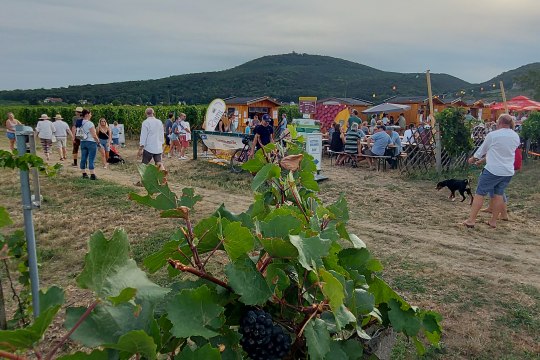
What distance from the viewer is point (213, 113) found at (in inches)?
575

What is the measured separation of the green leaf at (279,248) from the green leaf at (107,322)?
0.92ft

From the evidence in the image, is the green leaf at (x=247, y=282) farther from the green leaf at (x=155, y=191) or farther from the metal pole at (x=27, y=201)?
the metal pole at (x=27, y=201)

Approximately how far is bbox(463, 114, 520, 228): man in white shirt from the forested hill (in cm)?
6654

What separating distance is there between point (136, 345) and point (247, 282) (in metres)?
0.31

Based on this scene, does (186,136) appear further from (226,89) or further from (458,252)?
(226,89)

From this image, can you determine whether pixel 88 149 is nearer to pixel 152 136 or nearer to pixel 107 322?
pixel 152 136

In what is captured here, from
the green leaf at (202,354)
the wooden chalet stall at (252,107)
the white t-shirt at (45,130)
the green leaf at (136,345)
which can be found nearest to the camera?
the green leaf at (136,345)

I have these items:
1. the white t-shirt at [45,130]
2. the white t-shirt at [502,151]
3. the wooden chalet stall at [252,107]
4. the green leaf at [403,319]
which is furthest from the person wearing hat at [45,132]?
the wooden chalet stall at [252,107]

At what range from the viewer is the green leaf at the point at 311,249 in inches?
36.7

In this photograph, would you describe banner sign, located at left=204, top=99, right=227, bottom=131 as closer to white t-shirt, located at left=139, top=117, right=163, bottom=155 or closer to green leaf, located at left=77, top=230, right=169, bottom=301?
white t-shirt, located at left=139, top=117, right=163, bottom=155

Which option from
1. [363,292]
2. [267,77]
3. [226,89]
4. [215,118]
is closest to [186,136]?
[215,118]

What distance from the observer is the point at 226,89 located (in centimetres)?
9156

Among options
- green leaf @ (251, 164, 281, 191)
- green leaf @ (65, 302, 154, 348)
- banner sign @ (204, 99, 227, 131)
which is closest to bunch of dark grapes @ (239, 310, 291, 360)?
green leaf @ (65, 302, 154, 348)

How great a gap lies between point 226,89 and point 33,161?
9148cm
